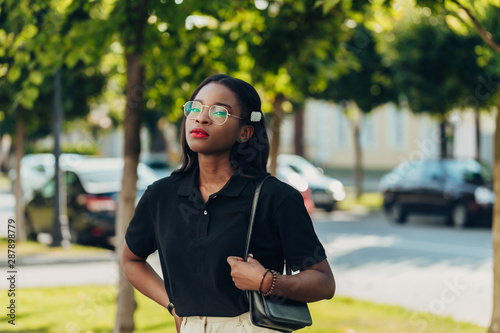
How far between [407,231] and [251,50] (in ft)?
35.3

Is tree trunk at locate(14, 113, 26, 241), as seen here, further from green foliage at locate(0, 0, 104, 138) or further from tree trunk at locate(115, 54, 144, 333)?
tree trunk at locate(115, 54, 144, 333)

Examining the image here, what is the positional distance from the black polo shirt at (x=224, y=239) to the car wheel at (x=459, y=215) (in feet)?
48.4

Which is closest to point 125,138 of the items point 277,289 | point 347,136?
point 277,289

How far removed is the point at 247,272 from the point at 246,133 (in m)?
0.51

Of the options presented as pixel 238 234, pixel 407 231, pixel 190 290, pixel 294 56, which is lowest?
pixel 407 231

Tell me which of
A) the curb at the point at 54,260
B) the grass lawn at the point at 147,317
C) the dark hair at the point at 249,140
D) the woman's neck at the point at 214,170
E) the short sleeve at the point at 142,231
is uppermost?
the dark hair at the point at 249,140

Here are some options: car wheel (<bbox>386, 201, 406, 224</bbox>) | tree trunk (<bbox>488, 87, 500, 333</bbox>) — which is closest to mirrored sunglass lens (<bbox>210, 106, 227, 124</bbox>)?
tree trunk (<bbox>488, 87, 500, 333</bbox>)

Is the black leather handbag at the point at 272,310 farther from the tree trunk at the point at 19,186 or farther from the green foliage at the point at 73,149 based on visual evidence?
the green foliage at the point at 73,149

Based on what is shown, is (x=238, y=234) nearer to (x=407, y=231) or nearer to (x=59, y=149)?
(x=59, y=149)

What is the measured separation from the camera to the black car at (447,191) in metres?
16.5

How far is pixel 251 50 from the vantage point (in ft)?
22.7

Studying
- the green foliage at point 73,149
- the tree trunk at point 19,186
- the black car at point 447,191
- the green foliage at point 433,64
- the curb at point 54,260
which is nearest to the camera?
the curb at point 54,260

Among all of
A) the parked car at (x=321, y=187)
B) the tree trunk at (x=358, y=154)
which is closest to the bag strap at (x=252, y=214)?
the parked car at (x=321, y=187)

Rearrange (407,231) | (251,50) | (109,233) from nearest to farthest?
(251,50), (109,233), (407,231)
